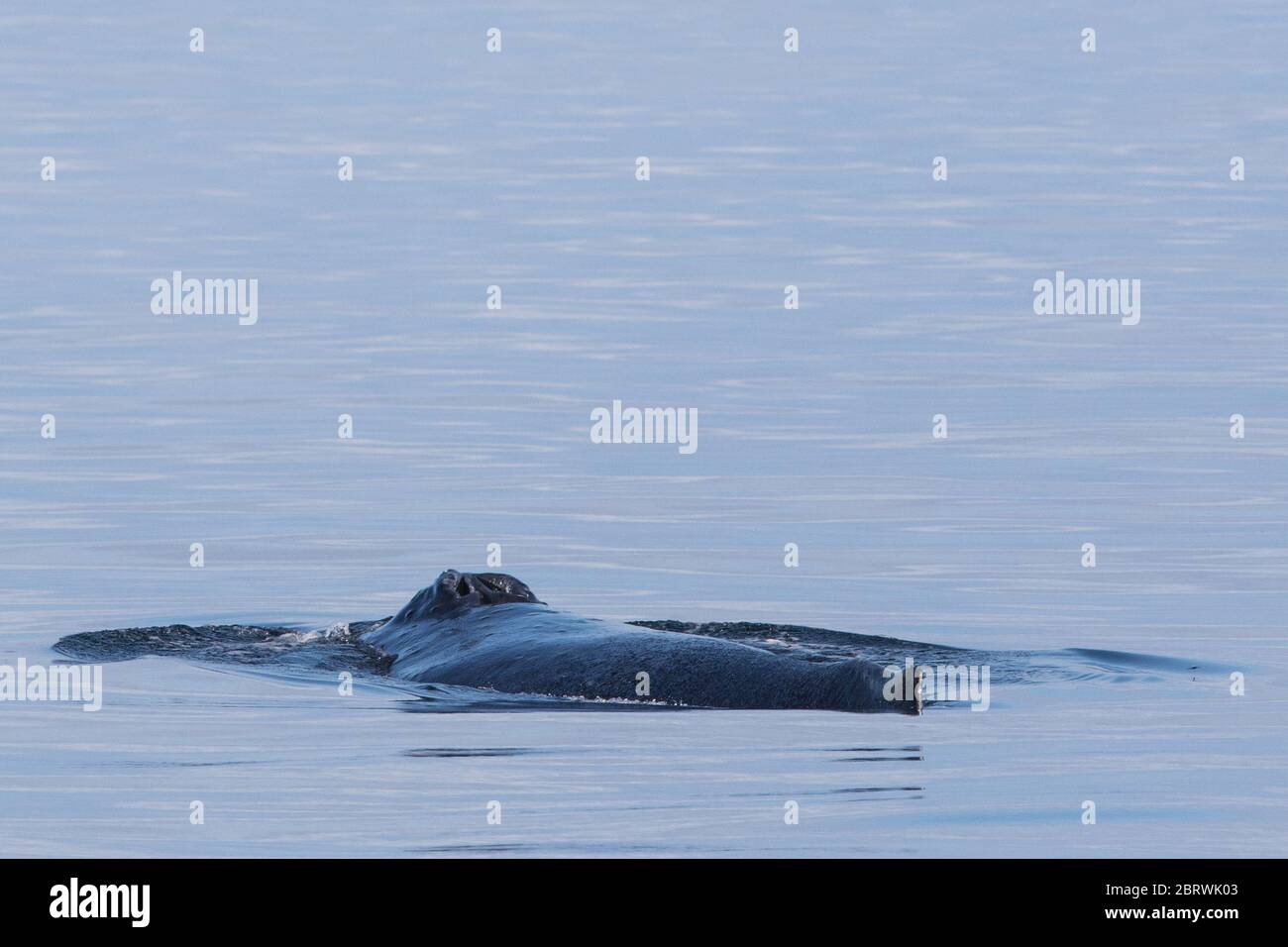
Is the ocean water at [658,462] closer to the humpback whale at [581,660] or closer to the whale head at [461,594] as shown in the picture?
the humpback whale at [581,660]

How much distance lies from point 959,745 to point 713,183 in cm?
5465

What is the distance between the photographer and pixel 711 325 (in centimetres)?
4444

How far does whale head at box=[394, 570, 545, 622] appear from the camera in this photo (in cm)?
2250

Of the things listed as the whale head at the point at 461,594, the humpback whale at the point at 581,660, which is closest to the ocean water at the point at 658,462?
the humpback whale at the point at 581,660

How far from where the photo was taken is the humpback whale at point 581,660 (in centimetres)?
1919

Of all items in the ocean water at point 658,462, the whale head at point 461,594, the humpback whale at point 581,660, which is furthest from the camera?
the whale head at point 461,594

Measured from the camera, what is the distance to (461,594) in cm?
2253

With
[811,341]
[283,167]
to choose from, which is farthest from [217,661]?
[283,167]

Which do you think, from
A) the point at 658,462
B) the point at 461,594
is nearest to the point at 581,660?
the point at 461,594

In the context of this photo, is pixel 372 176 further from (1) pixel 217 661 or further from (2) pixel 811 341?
(1) pixel 217 661

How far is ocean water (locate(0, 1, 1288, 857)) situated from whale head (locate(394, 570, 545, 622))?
1.51 metres

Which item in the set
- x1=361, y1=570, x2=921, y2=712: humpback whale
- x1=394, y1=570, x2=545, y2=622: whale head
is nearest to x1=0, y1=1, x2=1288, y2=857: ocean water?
x1=361, y1=570, x2=921, y2=712: humpback whale

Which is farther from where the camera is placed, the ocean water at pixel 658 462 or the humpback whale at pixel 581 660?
the humpback whale at pixel 581 660

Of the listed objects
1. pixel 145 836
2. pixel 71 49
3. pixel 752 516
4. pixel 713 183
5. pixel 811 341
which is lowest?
pixel 145 836
